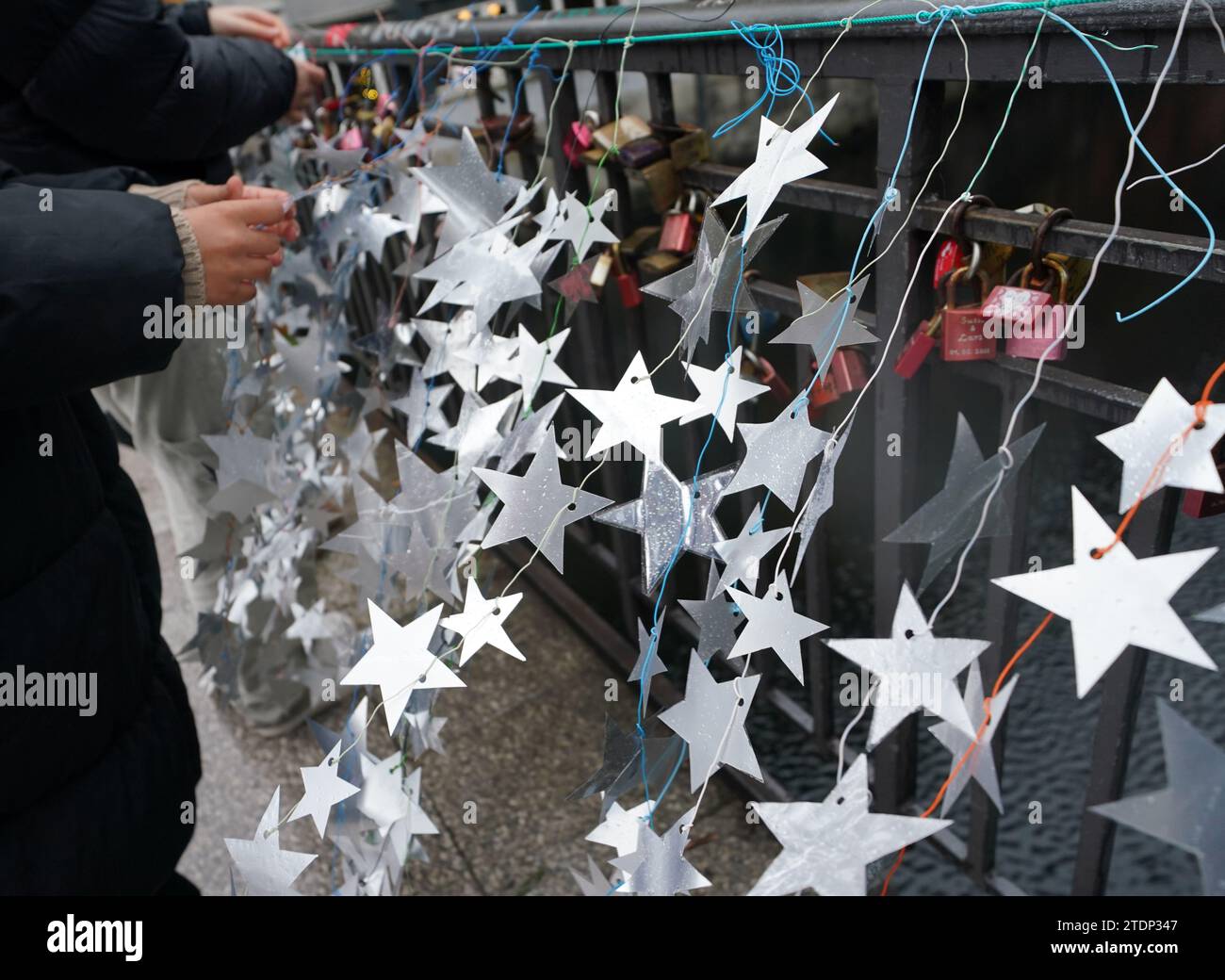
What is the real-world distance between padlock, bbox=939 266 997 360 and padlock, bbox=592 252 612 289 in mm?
625

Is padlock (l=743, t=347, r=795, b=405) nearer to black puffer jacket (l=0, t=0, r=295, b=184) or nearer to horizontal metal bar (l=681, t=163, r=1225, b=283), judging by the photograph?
horizontal metal bar (l=681, t=163, r=1225, b=283)

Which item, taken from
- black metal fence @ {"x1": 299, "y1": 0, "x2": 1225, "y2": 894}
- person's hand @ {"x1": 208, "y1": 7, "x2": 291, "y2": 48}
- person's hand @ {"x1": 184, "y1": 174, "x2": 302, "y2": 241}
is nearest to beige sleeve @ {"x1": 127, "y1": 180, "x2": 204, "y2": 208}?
person's hand @ {"x1": 184, "y1": 174, "x2": 302, "y2": 241}

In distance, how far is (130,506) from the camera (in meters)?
1.52

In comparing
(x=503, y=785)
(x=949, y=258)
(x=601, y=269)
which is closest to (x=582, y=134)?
(x=601, y=269)

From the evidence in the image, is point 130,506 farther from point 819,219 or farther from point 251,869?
point 819,219

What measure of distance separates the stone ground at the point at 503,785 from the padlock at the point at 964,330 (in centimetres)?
123

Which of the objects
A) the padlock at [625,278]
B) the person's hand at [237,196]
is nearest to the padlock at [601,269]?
the padlock at [625,278]

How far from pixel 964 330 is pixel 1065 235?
148 millimetres

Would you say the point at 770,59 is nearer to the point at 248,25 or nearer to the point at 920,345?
the point at 920,345

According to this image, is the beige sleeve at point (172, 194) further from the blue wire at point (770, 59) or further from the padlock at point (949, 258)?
the padlock at point (949, 258)

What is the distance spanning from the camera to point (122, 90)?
1.69m

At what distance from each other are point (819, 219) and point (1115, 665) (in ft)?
10.1

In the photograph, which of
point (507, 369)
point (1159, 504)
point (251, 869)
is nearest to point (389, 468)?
point (507, 369)

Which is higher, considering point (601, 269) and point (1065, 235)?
point (1065, 235)
